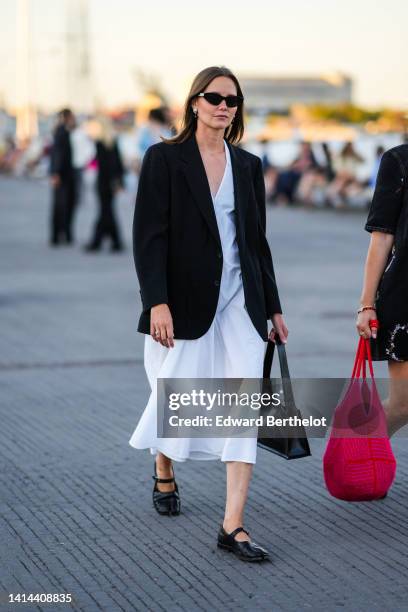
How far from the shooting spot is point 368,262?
5.36 metres

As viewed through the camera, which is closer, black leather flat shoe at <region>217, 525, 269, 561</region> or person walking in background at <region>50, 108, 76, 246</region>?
black leather flat shoe at <region>217, 525, 269, 561</region>

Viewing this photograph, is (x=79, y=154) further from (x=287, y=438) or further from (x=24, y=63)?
(x=24, y=63)

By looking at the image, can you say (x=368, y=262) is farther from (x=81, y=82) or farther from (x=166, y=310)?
(x=81, y=82)


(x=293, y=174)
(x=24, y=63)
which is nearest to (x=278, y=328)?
(x=293, y=174)

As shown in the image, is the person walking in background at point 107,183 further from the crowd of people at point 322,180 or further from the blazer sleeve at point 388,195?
the blazer sleeve at point 388,195

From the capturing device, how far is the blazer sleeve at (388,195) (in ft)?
17.3

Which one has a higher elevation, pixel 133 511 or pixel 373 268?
pixel 373 268

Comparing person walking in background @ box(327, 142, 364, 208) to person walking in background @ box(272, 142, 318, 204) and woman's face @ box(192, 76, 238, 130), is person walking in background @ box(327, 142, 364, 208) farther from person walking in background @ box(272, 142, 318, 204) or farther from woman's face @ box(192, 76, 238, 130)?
woman's face @ box(192, 76, 238, 130)

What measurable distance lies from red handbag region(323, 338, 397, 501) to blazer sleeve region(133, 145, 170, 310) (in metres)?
0.87

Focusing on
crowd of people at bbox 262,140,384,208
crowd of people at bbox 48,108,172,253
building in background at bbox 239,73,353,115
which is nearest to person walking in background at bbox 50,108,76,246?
crowd of people at bbox 48,108,172,253

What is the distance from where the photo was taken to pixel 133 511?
5703 millimetres

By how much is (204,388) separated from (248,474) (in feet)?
1.27

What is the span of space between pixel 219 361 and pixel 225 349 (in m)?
0.07

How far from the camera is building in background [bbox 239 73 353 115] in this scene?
181000 mm
